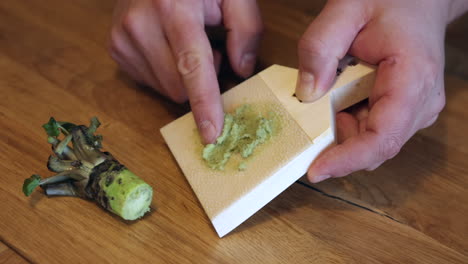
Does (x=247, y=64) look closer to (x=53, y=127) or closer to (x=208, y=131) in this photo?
(x=208, y=131)

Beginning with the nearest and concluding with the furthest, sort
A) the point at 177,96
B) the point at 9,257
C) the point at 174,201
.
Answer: the point at 9,257 → the point at 174,201 → the point at 177,96

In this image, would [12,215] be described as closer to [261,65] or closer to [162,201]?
[162,201]

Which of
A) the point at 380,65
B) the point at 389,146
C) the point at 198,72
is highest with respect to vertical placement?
the point at 198,72

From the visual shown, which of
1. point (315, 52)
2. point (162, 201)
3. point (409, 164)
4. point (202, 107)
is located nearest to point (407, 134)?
point (409, 164)

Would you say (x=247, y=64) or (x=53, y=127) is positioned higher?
(x=53, y=127)

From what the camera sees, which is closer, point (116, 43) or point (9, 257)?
point (9, 257)

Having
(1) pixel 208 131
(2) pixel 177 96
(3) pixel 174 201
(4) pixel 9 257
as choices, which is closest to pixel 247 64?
(2) pixel 177 96
